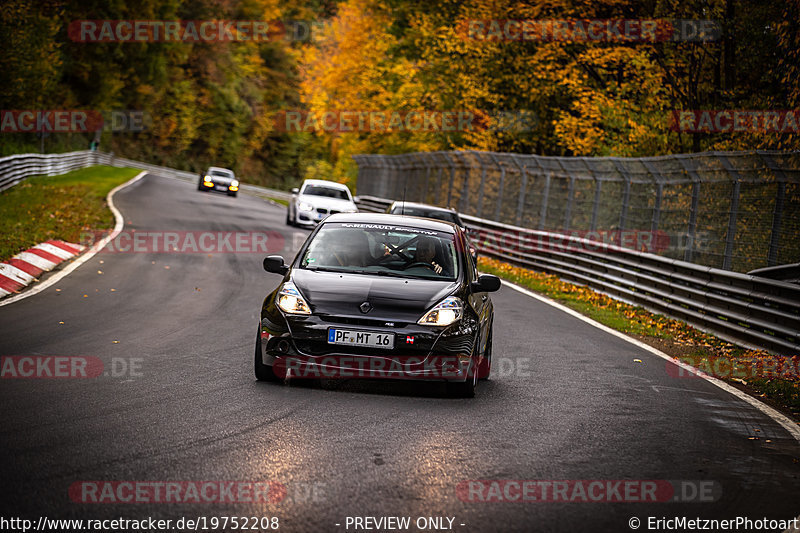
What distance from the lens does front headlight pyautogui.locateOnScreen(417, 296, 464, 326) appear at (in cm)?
757

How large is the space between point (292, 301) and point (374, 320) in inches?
29.3

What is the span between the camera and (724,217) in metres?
15.0

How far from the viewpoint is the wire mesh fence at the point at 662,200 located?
534 inches

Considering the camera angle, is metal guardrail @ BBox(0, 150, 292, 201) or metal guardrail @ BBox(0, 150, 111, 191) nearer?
metal guardrail @ BBox(0, 150, 111, 191)

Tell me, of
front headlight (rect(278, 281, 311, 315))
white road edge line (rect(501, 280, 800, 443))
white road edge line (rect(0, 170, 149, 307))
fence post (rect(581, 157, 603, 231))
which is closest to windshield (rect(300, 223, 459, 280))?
front headlight (rect(278, 281, 311, 315))

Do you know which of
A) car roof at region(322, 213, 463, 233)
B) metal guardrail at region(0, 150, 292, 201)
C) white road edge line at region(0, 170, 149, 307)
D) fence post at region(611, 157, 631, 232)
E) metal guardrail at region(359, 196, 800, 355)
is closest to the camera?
car roof at region(322, 213, 463, 233)

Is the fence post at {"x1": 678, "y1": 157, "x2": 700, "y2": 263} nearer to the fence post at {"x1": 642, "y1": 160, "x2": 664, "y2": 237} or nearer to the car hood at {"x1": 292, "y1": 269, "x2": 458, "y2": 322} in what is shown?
the fence post at {"x1": 642, "y1": 160, "x2": 664, "y2": 237}

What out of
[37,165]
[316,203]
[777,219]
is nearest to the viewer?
[777,219]

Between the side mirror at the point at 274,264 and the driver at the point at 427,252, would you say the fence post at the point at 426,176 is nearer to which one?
the driver at the point at 427,252

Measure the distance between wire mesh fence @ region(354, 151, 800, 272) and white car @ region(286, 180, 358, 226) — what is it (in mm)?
4073

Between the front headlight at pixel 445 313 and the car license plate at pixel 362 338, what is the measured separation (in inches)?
12.3

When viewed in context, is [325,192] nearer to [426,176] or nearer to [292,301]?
[426,176]

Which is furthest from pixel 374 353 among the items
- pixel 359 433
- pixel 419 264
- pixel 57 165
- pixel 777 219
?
pixel 57 165

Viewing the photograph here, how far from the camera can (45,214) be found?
69.8ft
